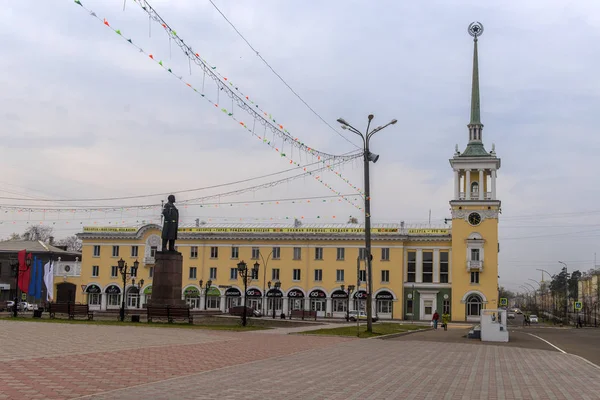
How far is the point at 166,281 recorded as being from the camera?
34.5 m

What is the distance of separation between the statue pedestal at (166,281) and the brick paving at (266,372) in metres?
12.3

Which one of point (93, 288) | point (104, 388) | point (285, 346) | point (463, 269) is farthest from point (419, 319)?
point (104, 388)

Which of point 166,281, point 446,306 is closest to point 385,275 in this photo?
point 446,306

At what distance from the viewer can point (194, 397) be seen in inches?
397

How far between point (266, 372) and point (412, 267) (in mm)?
61002

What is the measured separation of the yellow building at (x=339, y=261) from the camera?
7081cm

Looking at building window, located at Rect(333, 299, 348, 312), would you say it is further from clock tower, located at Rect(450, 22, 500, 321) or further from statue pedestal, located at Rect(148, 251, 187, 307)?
statue pedestal, located at Rect(148, 251, 187, 307)

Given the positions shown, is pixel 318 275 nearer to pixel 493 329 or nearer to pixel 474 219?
pixel 474 219

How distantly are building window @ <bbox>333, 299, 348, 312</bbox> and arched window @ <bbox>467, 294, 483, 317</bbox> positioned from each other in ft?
42.1

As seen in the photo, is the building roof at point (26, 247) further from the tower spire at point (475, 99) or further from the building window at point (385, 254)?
the tower spire at point (475, 99)

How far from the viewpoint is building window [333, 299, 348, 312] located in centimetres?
7306

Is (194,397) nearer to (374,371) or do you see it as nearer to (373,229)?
(374,371)

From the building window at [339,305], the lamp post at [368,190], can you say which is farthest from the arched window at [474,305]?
the lamp post at [368,190]

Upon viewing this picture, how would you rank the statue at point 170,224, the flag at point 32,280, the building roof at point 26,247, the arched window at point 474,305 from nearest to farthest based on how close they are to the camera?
1. the statue at point 170,224
2. the arched window at point 474,305
3. the flag at point 32,280
4. the building roof at point 26,247
